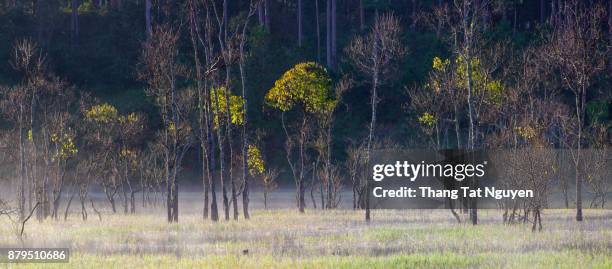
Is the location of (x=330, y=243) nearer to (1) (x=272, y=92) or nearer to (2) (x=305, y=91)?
(2) (x=305, y=91)

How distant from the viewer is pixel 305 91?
5791 cm

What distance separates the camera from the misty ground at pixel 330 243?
85.8 feet

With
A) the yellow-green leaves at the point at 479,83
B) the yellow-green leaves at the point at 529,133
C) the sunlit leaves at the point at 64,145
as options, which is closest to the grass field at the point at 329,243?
the yellow-green leaves at the point at 529,133

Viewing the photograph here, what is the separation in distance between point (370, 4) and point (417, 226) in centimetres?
5226

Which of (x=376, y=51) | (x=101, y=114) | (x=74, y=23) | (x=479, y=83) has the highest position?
(x=74, y=23)

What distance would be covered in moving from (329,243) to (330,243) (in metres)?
0.03

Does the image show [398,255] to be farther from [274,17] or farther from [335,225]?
[274,17]

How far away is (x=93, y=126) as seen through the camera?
201 feet

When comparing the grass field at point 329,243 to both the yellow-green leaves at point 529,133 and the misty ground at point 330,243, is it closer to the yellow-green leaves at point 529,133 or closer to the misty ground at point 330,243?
the misty ground at point 330,243

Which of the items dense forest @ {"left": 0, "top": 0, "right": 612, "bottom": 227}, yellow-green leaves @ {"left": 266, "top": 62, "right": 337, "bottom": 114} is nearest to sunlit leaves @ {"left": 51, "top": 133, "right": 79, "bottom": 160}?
dense forest @ {"left": 0, "top": 0, "right": 612, "bottom": 227}

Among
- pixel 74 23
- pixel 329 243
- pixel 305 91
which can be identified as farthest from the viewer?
pixel 74 23

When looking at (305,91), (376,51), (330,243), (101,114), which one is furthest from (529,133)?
(101,114)

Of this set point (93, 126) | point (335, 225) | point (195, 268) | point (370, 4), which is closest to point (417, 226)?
point (335, 225)

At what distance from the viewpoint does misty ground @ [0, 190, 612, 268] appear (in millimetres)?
26156
